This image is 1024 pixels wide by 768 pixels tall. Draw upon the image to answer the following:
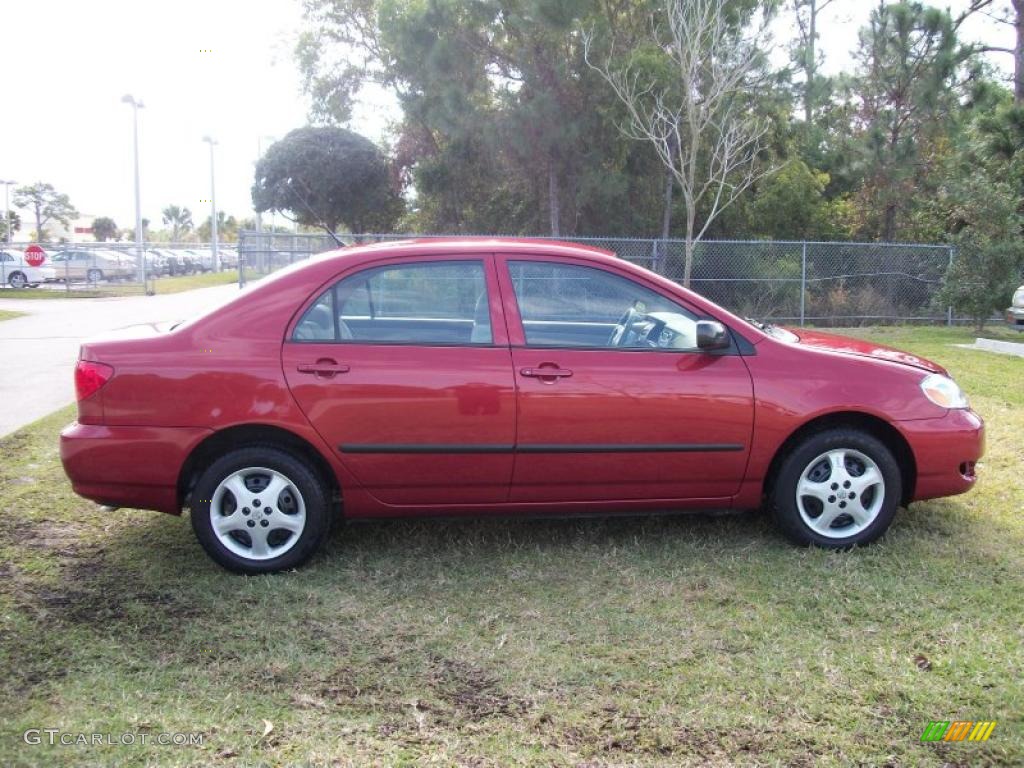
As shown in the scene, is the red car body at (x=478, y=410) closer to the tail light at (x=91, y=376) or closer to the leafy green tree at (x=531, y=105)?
the tail light at (x=91, y=376)

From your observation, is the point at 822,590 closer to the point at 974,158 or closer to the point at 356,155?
the point at 974,158

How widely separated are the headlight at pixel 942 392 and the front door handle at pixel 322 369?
2.91 metres

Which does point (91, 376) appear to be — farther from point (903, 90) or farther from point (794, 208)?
point (903, 90)

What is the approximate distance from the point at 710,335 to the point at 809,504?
105 centimetres

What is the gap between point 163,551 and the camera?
4613 millimetres

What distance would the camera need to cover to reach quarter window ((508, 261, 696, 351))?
14.4 feet

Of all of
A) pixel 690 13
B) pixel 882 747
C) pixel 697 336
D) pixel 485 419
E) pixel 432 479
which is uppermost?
pixel 690 13

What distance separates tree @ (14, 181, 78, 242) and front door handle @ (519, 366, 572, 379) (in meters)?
66.3

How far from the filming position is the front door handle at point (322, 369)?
4109mm

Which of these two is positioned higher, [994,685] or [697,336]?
[697,336]

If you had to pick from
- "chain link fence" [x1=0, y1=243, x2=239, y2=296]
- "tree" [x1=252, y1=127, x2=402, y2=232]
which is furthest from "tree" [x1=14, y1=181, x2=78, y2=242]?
"tree" [x1=252, y1=127, x2=402, y2=232]

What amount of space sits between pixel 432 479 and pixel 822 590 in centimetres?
187

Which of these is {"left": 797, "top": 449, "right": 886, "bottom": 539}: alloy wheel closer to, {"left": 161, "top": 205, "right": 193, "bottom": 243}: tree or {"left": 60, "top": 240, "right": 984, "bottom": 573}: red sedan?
{"left": 60, "top": 240, "right": 984, "bottom": 573}: red sedan

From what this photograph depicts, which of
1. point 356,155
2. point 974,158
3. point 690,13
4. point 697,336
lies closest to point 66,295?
point 356,155
